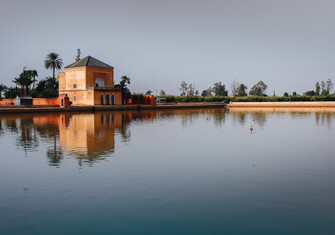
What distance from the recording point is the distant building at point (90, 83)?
64.2 metres

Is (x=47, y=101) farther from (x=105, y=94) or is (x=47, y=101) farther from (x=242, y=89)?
(x=242, y=89)

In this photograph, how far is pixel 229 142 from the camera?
63.9ft

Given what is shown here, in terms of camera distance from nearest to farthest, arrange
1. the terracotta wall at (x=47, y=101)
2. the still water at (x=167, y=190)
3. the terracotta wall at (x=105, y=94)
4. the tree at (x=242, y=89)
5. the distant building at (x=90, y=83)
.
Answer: the still water at (x=167, y=190) < the terracotta wall at (x=47, y=101) < the terracotta wall at (x=105, y=94) < the distant building at (x=90, y=83) < the tree at (x=242, y=89)

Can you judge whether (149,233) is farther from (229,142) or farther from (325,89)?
(325,89)

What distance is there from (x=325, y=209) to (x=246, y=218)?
6.58ft

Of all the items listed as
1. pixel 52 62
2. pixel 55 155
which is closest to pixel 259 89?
pixel 52 62

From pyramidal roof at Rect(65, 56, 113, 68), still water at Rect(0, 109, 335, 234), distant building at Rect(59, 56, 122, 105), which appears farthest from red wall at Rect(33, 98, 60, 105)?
still water at Rect(0, 109, 335, 234)

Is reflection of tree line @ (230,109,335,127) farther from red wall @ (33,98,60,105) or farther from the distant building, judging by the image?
red wall @ (33,98,60,105)

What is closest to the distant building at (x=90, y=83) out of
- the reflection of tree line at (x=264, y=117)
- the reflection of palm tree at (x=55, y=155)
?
the reflection of tree line at (x=264, y=117)

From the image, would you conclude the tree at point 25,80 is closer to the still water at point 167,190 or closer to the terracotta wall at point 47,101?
the terracotta wall at point 47,101

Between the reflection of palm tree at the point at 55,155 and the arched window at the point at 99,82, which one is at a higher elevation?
the arched window at the point at 99,82

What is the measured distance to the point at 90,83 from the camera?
214 feet

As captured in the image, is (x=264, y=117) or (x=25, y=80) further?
(x=25, y=80)

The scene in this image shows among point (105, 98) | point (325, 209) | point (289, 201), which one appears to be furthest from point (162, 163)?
point (105, 98)
